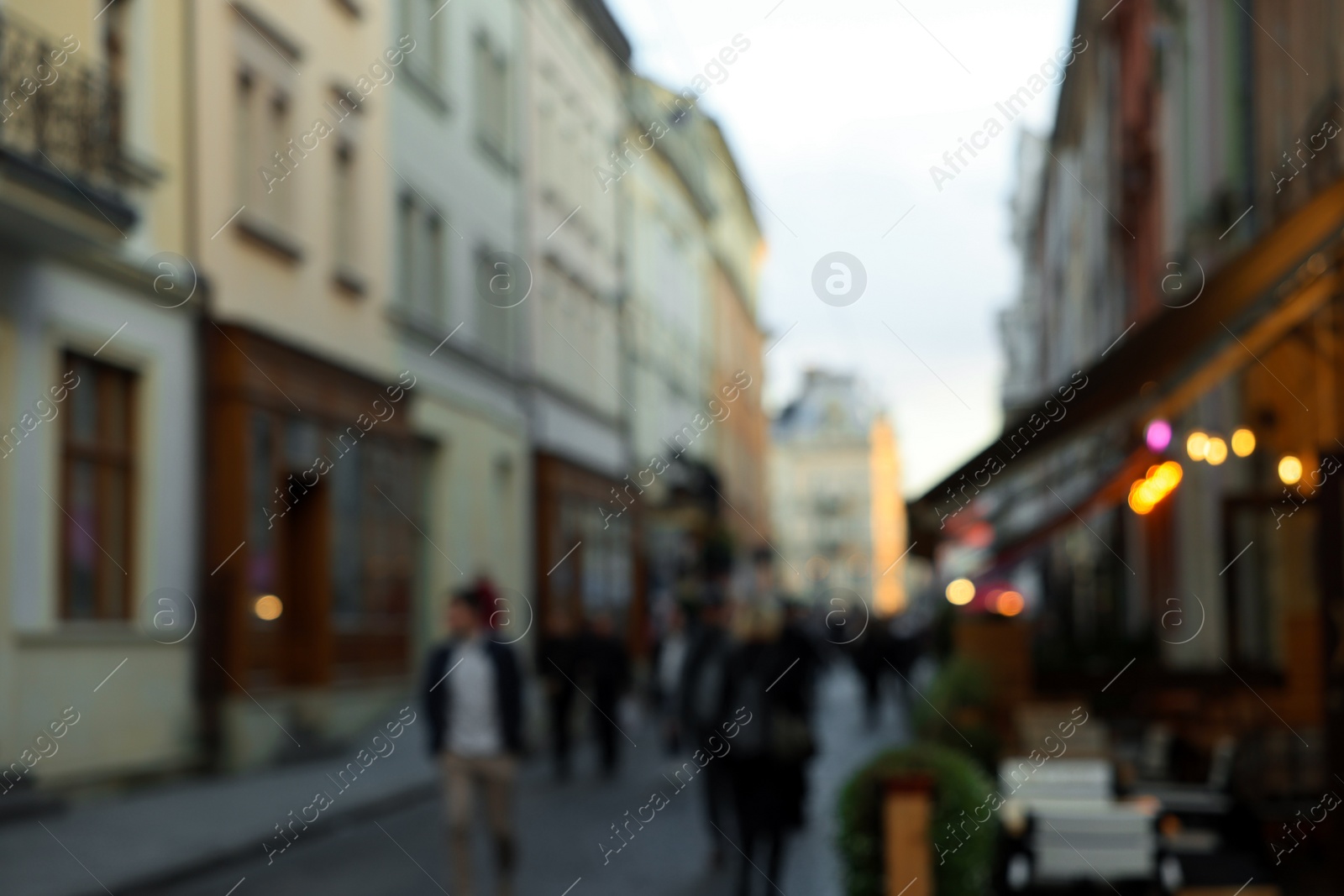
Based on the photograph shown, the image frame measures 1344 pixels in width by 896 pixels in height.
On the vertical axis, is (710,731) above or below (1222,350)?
below

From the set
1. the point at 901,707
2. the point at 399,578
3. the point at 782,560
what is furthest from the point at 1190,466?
the point at 782,560

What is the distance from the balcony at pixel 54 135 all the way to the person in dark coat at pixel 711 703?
677 centimetres

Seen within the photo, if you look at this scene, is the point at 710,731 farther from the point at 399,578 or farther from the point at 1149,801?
the point at 399,578

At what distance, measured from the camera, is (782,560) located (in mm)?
120000

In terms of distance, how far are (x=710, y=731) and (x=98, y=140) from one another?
881 centimetres

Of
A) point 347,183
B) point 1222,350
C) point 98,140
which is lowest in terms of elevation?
point 1222,350

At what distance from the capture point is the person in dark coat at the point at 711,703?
11750mm

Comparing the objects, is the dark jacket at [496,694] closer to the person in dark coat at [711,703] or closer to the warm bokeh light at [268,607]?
the person in dark coat at [711,703]

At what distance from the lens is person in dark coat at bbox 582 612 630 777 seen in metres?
21.6

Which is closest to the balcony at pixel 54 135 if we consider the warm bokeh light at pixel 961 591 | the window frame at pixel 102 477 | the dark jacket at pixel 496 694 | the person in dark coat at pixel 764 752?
the window frame at pixel 102 477

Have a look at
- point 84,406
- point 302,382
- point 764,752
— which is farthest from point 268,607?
point 764,752

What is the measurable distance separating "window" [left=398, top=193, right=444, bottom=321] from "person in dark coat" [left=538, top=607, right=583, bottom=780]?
22.3 ft

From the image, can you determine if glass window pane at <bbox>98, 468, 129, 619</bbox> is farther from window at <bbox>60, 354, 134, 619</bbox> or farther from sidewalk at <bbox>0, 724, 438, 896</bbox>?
sidewalk at <bbox>0, 724, 438, 896</bbox>

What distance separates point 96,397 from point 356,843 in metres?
5.90
